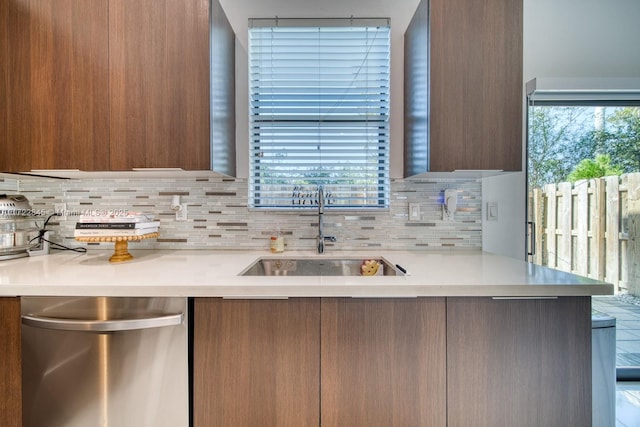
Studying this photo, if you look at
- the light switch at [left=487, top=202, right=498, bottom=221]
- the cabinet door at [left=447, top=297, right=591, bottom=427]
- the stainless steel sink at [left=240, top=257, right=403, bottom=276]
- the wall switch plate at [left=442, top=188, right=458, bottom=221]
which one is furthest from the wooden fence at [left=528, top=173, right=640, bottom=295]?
the stainless steel sink at [left=240, top=257, right=403, bottom=276]

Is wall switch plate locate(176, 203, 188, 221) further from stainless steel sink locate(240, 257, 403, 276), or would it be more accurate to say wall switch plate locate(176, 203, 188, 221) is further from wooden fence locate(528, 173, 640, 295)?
wooden fence locate(528, 173, 640, 295)

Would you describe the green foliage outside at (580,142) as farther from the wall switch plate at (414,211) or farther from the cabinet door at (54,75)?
the cabinet door at (54,75)

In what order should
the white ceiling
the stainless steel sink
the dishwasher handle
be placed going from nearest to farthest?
the dishwasher handle → the stainless steel sink → the white ceiling

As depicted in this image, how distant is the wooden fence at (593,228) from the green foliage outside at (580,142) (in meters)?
0.07

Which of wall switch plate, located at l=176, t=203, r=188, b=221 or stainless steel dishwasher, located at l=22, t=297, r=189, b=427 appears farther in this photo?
wall switch plate, located at l=176, t=203, r=188, b=221

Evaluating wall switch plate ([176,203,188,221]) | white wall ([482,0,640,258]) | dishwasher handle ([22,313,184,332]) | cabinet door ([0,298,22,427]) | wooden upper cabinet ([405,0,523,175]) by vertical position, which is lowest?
cabinet door ([0,298,22,427])

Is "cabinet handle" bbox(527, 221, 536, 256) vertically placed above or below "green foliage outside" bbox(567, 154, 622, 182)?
below

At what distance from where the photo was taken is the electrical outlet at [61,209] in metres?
1.78

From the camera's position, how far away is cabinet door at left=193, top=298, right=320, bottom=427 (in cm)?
104

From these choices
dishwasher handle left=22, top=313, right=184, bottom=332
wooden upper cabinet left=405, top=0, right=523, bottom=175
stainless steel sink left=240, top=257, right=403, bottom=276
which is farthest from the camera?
stainless steel sink left=240, top=257, right=403, bottom=276

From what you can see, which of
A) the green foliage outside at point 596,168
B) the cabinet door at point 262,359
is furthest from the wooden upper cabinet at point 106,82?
the green foliage outside at point 596,168

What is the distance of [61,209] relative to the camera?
178 cm

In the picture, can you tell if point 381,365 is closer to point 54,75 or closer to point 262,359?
point 262,359

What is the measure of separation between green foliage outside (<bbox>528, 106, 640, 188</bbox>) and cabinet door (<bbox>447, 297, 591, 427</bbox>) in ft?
3.39
